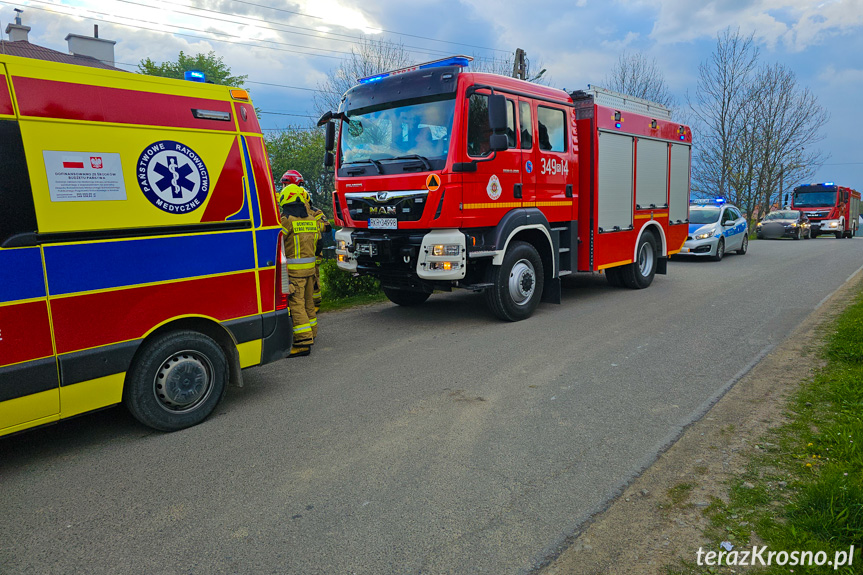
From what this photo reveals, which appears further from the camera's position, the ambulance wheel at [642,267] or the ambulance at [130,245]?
the ambulance wheel at [642,267]

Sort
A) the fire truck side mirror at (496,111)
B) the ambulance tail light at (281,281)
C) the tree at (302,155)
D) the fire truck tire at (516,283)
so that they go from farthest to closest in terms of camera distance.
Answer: the tree at (302,155) → the fire truck tire at (516,283) → the fire truck side mirror at (496,111) → the ambulance tail light at (281,281)

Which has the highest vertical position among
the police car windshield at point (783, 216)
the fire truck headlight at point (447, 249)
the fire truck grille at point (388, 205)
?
the fire truck grille at point (388, 205)

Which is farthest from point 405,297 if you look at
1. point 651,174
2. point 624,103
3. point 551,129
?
point 651,174

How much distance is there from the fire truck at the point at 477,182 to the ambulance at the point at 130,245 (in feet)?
8.28

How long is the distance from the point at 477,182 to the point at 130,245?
4.24 m

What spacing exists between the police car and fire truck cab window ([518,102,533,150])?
8.94m

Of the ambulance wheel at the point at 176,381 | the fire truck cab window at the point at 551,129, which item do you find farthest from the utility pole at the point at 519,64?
the ambulance wheel at the point at 176,381

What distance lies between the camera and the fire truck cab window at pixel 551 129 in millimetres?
8266

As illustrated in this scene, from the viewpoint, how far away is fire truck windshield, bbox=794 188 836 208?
30.5m

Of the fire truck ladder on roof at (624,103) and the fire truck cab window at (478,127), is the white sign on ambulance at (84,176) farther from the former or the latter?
the fire truck ladder on roof at (624,103)

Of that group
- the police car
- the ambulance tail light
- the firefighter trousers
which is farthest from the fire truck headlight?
the police car

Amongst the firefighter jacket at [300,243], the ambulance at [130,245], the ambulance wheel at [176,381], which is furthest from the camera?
the firefighter jacket at [300,243]

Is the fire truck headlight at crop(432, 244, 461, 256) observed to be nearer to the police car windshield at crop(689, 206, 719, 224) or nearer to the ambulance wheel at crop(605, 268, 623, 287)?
the ambulance wheel at crop(605, 268, 623, 287)

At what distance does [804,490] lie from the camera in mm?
3209
